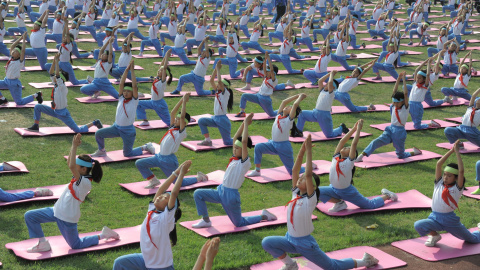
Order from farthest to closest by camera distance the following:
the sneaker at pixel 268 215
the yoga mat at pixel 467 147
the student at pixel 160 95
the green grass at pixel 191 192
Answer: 1. the student at pixel 160 95
2. the yoga mat at pixel 467 147
3. the sneaker at pixel 268 215
4. the green grass at pixel 191 192

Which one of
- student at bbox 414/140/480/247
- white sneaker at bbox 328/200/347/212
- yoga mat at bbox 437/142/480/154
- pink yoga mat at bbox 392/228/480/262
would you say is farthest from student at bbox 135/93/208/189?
yoga mat at bbox 437/142/480/154

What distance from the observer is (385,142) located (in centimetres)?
1309

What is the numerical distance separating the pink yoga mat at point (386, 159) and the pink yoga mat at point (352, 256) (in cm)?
409

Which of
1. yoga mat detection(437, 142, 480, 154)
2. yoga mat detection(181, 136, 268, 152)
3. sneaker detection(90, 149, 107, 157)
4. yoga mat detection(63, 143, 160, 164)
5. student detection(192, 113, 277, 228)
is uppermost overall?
student detection(192, 113, 277, 228)

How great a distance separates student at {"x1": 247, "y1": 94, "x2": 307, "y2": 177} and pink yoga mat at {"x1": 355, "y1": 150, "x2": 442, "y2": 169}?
6.50 ft

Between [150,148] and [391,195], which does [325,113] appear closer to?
[391,195]

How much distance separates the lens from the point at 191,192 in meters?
11.0

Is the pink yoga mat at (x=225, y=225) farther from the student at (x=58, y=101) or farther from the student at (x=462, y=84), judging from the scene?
the student at (x=462, y=84)

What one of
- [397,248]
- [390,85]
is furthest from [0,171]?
[390,85]

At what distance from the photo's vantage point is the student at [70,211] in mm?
8148

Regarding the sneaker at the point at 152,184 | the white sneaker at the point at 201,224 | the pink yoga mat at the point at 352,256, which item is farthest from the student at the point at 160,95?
the pink yoga mat at the point at 352,256

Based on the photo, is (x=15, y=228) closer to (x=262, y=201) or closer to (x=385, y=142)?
(x=262, y=201)

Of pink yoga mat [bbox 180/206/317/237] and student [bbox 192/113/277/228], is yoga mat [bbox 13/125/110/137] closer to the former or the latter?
pink yoga mat [bbox 180/206/317/237]

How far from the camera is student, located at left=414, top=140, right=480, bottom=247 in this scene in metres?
8.76
